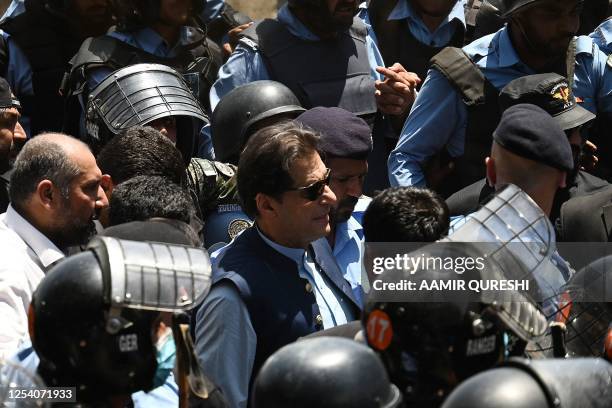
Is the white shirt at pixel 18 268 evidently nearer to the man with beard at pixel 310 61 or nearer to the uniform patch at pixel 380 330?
the uniform patch at pixel 380 330

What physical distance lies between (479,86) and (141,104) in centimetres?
139

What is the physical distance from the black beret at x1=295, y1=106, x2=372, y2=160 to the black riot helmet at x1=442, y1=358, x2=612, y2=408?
211 cm

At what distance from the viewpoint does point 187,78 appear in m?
6.39

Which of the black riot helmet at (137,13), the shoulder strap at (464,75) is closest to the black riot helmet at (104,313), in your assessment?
the shoulder strap at (464,75)

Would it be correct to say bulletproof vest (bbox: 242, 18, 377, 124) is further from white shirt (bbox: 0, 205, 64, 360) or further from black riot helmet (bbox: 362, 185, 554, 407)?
black riot helmet (bbox: 362, 185, 554, 407)

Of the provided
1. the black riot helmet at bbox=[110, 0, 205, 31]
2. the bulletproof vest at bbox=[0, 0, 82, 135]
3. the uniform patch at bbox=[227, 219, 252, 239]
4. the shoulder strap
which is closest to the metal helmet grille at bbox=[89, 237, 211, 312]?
the uniform patch at bbox=[227, 219, 252, 239]

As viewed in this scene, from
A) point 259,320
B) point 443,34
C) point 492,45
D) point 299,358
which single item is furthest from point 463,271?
point 443,34

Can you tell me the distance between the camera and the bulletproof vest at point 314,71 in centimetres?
596

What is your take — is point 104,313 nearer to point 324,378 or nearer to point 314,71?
point 324,378

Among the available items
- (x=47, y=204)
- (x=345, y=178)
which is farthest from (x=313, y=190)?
(x=47, y=204)

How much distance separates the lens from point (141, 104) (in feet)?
18.5

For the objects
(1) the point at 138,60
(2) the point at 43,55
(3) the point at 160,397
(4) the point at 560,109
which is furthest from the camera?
(2) the point at 43,55

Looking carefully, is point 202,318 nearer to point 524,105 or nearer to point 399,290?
point 399,290

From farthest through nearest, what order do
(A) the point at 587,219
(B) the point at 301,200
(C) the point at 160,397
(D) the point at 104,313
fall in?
1. (A) the point at 587,219
2. (B) the point at 301,200
3. (C) the point at 160,397
4. (D) the point at 104,313
